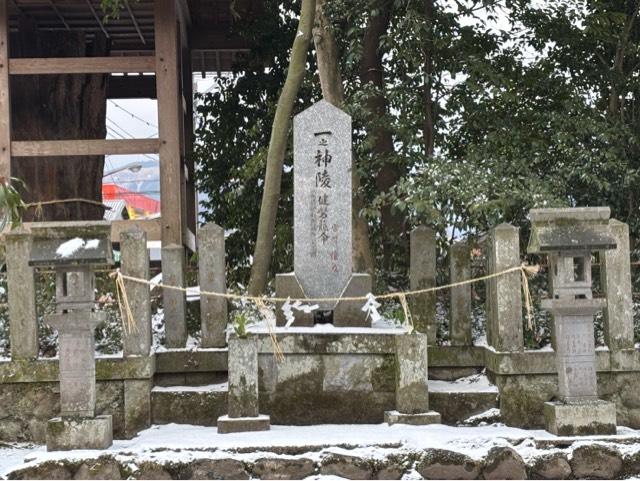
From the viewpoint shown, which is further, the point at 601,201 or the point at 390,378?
the point at 601,201

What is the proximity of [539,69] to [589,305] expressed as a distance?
16.3 feet

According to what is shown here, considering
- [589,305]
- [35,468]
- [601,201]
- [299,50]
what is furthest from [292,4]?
[35,468]

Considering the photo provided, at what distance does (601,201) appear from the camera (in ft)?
35.0

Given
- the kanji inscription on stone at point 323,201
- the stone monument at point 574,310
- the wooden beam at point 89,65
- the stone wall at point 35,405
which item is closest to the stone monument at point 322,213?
the kanji inscription on stone at point 323,201

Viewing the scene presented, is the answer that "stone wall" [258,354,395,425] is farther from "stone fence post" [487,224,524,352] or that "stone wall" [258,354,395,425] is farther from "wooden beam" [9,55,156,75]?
"wooden beam" [9,55,156,75]

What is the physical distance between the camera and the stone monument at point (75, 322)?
7.29 meters

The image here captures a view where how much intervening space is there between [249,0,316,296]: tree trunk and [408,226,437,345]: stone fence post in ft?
7.56

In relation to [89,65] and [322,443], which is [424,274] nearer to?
[322,443]

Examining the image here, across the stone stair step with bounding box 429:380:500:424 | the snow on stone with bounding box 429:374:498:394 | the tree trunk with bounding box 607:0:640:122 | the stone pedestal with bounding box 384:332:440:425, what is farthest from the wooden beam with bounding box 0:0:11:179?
the tree trunk with bounding box 607:0:640:122

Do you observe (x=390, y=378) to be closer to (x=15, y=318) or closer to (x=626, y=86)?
(x=15, y=318)

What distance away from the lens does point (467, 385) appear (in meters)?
8.52

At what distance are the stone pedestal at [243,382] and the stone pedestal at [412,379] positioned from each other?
1251mm

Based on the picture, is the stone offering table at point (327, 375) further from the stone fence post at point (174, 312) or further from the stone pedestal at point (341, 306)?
the stone fence post at point (174, 312)

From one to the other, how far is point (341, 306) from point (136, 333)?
2041 millimetres
